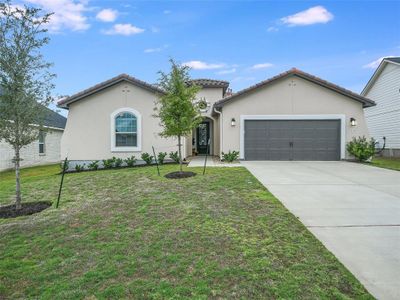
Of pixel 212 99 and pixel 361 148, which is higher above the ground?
pixel 212 99

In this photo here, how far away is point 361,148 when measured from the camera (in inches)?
579

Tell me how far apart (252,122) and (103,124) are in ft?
26.4

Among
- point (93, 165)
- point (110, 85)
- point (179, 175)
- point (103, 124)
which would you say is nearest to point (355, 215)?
point (179, 175)

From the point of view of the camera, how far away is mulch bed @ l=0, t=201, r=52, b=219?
21.4 feet

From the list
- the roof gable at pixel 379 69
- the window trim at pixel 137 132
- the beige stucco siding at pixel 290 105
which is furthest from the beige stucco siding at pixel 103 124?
the roof gable at pixel 379 69

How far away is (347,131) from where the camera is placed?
15.4 meters

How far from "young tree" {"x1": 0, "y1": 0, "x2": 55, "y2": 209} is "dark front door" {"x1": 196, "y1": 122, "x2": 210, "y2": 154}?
14.1m

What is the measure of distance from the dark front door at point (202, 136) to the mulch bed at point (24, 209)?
13996 mm

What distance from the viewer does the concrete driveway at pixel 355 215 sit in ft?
11.7

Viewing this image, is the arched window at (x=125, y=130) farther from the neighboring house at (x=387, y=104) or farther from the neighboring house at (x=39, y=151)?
the neighboring house at (x=387, y=104)

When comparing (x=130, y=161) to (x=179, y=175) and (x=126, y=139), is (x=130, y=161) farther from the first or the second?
(x=179, y=175)

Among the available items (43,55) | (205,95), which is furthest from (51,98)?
(205,95)

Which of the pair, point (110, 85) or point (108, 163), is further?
point (110, 85)

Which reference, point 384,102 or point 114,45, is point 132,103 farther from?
point 384,102
